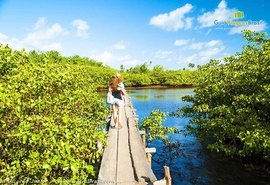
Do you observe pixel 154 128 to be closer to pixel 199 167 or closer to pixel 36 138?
pixel 199 167

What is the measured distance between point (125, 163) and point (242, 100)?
26.5ft

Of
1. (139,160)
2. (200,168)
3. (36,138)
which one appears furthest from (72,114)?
(200,168)

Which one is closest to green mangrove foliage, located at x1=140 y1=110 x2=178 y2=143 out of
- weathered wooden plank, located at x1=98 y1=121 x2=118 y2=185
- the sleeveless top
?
the sleeveless top

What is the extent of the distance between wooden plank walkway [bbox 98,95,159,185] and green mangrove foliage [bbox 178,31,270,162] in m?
4.81

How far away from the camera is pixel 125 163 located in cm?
902

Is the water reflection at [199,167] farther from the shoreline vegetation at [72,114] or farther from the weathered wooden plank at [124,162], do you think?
the weathered wooden plank at [124,162]

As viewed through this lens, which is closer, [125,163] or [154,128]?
[125,163]

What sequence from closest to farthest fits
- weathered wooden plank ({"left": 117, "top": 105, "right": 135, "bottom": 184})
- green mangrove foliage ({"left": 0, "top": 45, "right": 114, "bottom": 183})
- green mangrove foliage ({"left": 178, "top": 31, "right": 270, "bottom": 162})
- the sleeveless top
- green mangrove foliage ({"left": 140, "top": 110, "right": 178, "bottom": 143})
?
green mangrove foliage ({"left": 0, "top": 45, "right": 114, "bottom": 183}), weathered wooden plank ({"left": 117, "top": 105, "right": 135, "bottom": 184}), green mangrove foliage ({"left": 178, "top": 31, "right": 270, "bottom": 162}), the sleeveless top, green mangrove foliage ({"left": 140, "top": 110, "right": 178, "bottom": 143})

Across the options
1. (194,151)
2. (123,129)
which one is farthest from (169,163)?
(123,129)

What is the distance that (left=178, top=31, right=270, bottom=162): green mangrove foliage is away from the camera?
40.9ft

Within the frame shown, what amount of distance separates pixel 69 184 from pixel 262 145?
9158 millimetres

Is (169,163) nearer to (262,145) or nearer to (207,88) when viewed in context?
(207,88)

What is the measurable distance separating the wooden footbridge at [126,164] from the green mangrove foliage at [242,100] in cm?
479

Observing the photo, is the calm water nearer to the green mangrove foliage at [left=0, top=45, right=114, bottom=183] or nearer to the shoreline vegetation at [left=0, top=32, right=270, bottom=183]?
the shoreline vegetation at [left=0, top=32, right=270, bottom=183]
